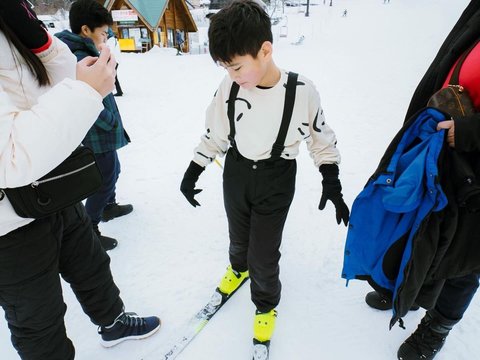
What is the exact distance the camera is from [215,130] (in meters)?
1.55

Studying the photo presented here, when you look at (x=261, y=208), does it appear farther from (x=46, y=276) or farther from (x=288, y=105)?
(x=46, y=276)

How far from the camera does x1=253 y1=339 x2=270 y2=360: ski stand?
1.58m

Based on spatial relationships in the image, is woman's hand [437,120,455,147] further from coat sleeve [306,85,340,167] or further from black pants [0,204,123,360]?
black pants [0,204,123,360]

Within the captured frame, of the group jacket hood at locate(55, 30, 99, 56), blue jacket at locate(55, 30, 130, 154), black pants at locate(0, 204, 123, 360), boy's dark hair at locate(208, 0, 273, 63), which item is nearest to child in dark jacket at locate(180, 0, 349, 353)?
boy's dark hair at locate(208, 0, 273, 63)

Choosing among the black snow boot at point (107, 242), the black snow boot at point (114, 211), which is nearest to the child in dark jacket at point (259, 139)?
the black snow boot at point (107, 242)

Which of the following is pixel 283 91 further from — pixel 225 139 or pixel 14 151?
pixel 14 151

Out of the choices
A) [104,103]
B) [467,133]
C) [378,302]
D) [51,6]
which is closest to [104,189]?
[104,103]

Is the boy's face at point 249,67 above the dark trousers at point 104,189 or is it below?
above

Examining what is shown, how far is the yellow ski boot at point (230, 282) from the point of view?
1.96m

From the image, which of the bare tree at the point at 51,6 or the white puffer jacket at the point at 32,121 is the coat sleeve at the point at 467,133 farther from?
the bare tree at the point at 51,6

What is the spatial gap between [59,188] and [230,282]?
51.9 inches

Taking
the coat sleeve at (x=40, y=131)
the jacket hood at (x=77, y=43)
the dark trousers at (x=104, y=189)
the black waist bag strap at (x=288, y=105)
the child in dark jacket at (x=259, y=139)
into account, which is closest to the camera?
the coat sleeve at (x=40, y=131)

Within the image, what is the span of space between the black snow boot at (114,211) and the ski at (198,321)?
4.44 ft

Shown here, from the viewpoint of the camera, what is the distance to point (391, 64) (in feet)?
32.8
